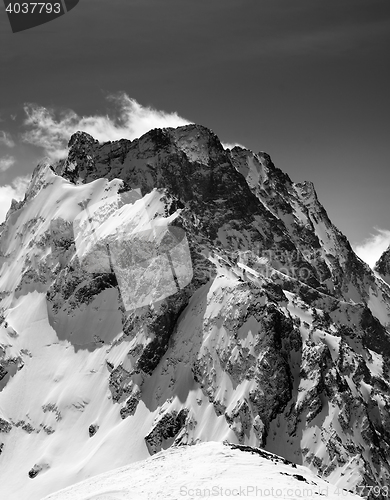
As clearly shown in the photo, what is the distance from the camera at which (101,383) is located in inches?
6629

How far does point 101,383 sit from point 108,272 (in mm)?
36737

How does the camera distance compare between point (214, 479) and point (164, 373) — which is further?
point (164, 373)

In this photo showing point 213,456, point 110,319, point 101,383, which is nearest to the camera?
point 213,456

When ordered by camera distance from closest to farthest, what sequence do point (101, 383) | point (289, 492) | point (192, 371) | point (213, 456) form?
1. point (289, 492)
2. point (213, 456)
3. point (192, 371)
4. point (101, 383)

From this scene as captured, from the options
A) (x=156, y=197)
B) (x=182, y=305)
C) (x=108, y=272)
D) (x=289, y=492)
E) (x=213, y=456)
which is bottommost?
(x=289, y=492)

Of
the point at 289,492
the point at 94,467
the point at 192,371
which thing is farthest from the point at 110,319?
the point at 289,492

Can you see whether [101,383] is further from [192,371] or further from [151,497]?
[151,497]

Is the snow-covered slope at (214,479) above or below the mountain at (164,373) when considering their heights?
below

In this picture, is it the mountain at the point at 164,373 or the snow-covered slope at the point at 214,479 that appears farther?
the mountain at the point at 164,373

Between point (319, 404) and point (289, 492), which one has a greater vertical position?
point (319, 404)

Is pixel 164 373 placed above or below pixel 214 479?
above

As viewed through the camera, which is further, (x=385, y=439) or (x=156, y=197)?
(x=156, y=197)

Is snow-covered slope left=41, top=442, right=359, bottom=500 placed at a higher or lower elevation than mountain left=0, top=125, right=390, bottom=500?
lower

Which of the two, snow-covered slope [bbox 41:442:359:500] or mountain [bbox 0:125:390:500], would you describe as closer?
snow-covered slope [bbox 41:442:359:500]
